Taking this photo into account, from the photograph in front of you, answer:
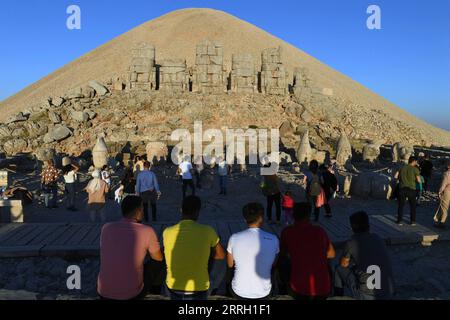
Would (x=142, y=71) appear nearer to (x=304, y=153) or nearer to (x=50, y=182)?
(x=304, y=153)

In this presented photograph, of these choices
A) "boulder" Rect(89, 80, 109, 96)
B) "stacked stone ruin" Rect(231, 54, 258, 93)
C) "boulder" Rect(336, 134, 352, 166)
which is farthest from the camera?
"stacked stone ruin" Rect(231, 54, 258, 93)

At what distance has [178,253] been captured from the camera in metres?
3.96

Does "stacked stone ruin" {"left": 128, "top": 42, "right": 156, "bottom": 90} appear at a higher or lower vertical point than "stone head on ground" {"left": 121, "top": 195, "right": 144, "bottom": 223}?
higher

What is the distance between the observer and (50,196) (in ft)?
37.0

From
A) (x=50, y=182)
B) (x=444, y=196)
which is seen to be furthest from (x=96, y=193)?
(x=444, y=196)

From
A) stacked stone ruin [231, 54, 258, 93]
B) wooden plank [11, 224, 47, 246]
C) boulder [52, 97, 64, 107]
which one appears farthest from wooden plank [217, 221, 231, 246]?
boulder [52, 97, 64, 107]

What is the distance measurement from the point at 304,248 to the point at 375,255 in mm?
829

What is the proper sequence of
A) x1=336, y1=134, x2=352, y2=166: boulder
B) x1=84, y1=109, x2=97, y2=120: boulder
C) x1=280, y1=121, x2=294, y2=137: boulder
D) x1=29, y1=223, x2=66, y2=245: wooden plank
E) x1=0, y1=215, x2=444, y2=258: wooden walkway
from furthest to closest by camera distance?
x1=280, y1=121, x2=294, y2=137: boulder → x1=84, y1=109, x2=97, y2=120: boulder → x1=336, y1=134, x2=352, y2=166: boulder → x1=29, y1=223, x2=66, y2=245: wooden plank → x1=0, y1=215, x2=444, y2=258: wooden walkway

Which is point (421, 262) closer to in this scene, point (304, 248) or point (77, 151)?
point (304, 248)

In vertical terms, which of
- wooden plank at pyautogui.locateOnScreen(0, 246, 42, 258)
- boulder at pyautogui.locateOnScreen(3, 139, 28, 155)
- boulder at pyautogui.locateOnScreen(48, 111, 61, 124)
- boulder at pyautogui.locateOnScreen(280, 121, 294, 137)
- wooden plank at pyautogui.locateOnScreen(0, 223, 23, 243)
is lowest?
wooden plank at pyautogui.locateOnScreen(0, 246, 42, 258)

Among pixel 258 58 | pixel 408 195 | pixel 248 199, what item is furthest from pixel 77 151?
pixel 258 58

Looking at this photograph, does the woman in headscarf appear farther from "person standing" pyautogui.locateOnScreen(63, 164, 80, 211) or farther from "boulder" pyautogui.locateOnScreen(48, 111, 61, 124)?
"boulder" pyautogui.locateOnScreen(48, 111, 61, 124)

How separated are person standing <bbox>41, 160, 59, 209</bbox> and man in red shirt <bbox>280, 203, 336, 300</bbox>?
328 inches

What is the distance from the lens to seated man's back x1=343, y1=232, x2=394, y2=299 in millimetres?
4193
